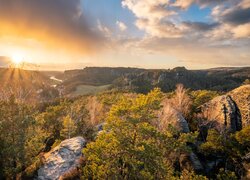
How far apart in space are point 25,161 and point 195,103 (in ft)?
127

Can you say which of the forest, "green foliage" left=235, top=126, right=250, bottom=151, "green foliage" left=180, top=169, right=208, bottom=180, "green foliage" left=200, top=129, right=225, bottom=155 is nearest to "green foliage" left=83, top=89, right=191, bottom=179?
the forest

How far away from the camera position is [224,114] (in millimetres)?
44844

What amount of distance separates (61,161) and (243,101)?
1380 inches

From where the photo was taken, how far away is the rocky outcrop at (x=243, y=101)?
44.9 meters

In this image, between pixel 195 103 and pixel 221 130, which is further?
pixel 195 103

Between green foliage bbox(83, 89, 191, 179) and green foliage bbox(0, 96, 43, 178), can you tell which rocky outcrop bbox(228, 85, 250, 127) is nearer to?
→ green foliage bbox(83, 89, 191, 179)

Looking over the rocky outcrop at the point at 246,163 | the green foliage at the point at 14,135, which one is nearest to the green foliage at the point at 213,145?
the rocky outcrop at the point at 246,163

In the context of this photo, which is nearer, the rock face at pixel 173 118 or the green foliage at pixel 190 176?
the green foliage at pixel 190 176

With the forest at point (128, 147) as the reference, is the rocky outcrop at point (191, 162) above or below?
below

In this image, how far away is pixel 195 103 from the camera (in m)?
54.8

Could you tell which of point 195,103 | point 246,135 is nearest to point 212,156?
point 246,135

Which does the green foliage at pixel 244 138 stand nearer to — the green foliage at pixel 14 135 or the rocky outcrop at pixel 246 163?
the rocky outcrop at pixel 246 163

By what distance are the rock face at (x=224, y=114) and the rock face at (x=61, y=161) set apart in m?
26.8

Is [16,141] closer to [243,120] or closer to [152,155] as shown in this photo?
[152,155]
